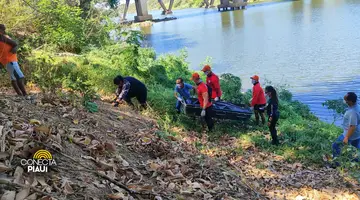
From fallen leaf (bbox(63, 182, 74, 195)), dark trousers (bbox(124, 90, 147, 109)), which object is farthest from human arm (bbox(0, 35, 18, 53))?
fallen leaf (bbox(63, 182, 74, 195))

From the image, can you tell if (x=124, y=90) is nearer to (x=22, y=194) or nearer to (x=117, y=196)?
(x=117, y=196)

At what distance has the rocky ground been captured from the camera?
317 centimetres

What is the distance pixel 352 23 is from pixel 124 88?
25.1 metres

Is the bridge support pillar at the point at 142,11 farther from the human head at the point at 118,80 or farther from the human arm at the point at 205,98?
the human arm at the point at 205,98

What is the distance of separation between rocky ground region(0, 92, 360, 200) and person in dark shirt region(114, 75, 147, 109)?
2.35ft

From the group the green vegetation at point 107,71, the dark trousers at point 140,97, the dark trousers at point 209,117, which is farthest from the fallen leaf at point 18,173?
the dark trousers at point 140,97

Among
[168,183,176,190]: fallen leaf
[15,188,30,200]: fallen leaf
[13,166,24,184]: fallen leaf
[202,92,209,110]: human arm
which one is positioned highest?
[13,166,24,184]: fallen leaf

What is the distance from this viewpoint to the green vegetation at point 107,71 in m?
7.44

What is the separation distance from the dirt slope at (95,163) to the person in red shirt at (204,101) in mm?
1457

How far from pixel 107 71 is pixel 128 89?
2.89m

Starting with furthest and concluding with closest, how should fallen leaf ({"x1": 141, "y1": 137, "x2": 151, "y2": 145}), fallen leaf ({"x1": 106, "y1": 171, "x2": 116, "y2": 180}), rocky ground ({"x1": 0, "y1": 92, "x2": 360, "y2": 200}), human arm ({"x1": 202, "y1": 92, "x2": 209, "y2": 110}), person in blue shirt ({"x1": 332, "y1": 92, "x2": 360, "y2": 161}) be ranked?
human arm ({"x1": 202, "y1": 92, "x2": 209, "y2": 110}) < person in blue shirt ({"x1": 332, "y1": 92, "x2": 360, "y2": 161}) < fallen leaf ({"x1": 141, "y1": 137, "x2": 151, "y2": 145}) < fallen leaf ({"x1": 106, "y1": 171, "x2": 116, "y2": 180}) < rocky ground ({"x1": 0, "y1": 92, "x2": 360, "y2": 200})

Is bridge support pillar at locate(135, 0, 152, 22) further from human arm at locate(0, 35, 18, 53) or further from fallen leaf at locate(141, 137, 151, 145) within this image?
fallen leaf at locate(141, 137, 151, 145)

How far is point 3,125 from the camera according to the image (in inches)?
148

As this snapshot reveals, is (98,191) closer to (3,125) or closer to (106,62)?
(3,125)
